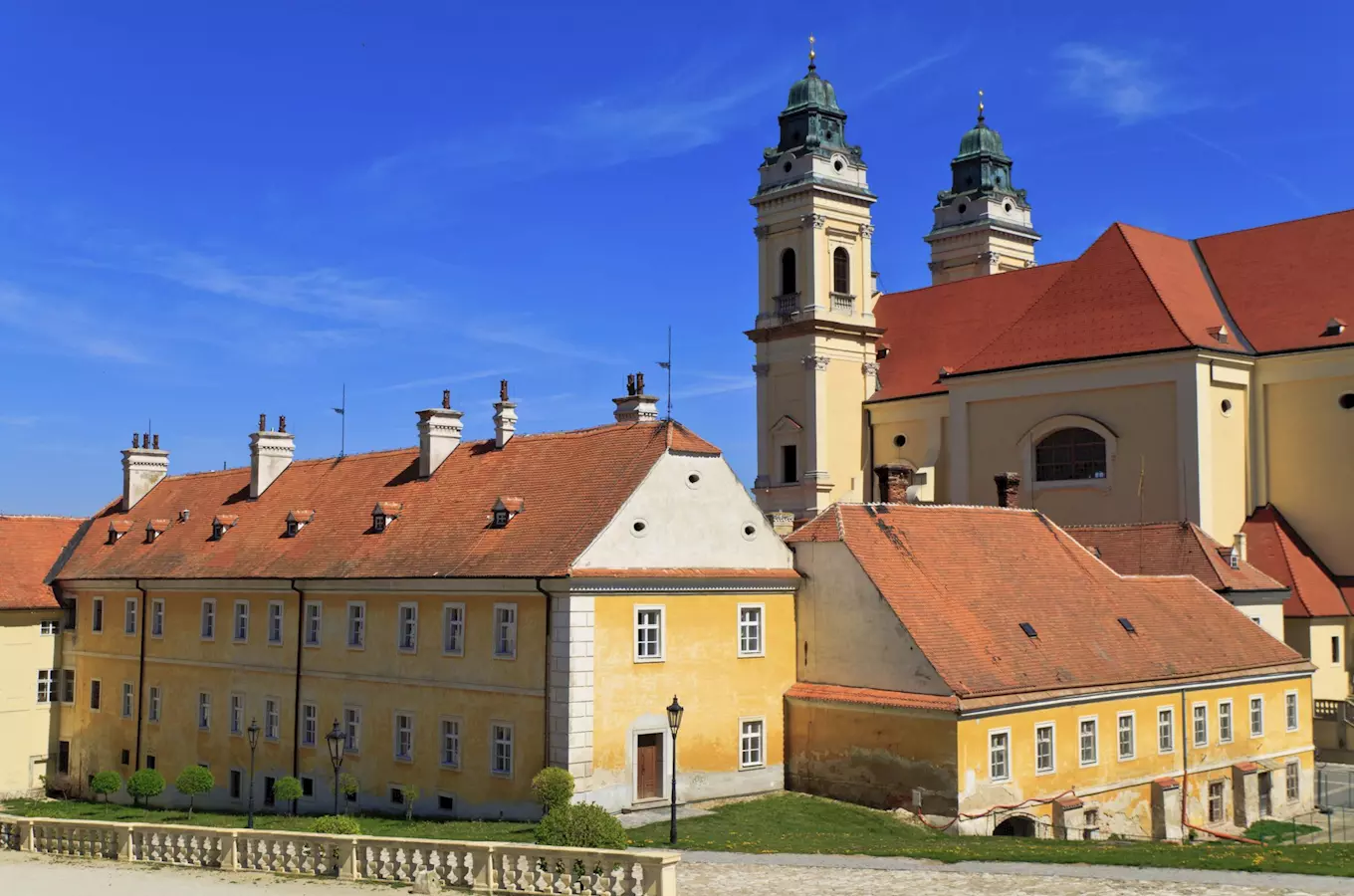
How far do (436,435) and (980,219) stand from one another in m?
51.1

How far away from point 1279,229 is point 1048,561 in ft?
81.3

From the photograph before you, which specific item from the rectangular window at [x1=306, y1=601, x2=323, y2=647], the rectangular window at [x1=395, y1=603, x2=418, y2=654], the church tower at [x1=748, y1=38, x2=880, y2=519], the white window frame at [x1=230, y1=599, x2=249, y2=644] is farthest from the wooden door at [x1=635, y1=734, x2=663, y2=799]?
the church tower at [x1=748, y1=38, x2=880, y2=519]

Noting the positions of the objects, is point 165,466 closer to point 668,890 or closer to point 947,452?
point 947,452

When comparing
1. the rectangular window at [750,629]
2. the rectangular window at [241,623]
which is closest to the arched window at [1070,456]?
the rectangular window at [750,629]

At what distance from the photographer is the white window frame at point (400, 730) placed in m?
32.8

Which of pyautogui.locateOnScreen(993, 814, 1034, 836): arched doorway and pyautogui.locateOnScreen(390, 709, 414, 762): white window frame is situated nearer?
pyautogui.locateOnScreen(993, 814, 1034, 836): arched doorway

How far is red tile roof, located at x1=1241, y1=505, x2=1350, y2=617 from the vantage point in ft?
148

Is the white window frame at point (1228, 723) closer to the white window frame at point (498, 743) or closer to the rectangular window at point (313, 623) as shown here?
the white window frame at point (498, 743)

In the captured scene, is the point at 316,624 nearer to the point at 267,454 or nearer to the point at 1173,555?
the point at 267,454

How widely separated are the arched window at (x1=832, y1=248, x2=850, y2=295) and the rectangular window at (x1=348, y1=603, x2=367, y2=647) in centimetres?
3643

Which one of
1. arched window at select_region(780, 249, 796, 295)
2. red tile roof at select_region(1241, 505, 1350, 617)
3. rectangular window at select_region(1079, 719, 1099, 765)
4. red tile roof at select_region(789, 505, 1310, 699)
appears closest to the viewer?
red tile roof at select_region(789, 505, 1310, 699)

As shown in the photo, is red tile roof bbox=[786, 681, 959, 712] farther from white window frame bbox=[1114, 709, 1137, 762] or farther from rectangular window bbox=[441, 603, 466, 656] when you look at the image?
rectangular window bbox=[441, 603, 466, 656]

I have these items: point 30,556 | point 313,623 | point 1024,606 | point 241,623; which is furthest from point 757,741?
point 30,556

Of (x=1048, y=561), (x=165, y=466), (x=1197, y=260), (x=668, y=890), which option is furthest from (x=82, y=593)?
(x=1197, y=260)
